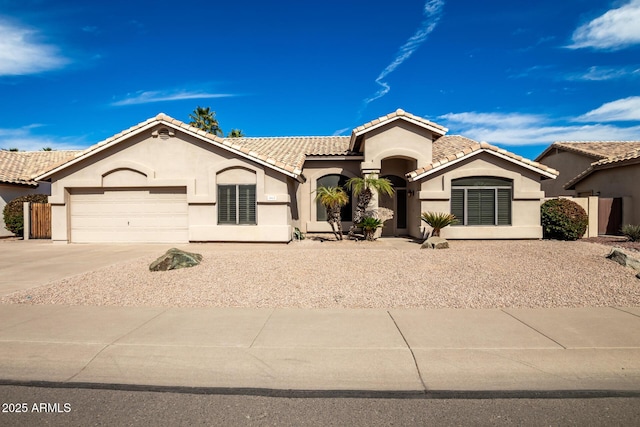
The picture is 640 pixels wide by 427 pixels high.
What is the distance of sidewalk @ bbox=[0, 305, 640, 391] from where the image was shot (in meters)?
4.46

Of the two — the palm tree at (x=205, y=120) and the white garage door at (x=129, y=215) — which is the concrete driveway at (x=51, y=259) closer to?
the white garage door at (x=129, y=215)

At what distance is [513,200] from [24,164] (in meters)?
28.5

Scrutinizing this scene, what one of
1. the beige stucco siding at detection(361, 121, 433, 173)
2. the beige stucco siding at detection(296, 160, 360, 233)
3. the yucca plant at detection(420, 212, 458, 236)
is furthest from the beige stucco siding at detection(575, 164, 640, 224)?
the beige stucco siding at detection(296, 160, 360, 233)

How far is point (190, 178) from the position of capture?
16141mm

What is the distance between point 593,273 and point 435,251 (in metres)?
4.35

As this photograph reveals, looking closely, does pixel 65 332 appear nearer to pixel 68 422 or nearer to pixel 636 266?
pixel 68 422

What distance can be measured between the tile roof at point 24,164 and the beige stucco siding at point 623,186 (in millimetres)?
27742

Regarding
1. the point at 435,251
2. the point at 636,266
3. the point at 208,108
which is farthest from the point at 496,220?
the point at 208,108

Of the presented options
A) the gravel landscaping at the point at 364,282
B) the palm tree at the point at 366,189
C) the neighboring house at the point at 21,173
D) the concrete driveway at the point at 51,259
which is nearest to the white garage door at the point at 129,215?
the concrete driveway at the point at 51,259

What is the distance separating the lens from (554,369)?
4.67 meters

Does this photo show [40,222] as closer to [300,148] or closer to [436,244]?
[300,148]

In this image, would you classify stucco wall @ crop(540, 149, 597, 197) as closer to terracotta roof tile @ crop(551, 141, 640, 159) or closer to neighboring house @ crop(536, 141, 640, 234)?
neighboring house @ crop(536, 141, 640, 234)

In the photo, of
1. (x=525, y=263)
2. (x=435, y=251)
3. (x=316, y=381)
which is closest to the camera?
(x=316, y=381)

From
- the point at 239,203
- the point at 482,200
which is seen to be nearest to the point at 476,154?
the point at 482,200
